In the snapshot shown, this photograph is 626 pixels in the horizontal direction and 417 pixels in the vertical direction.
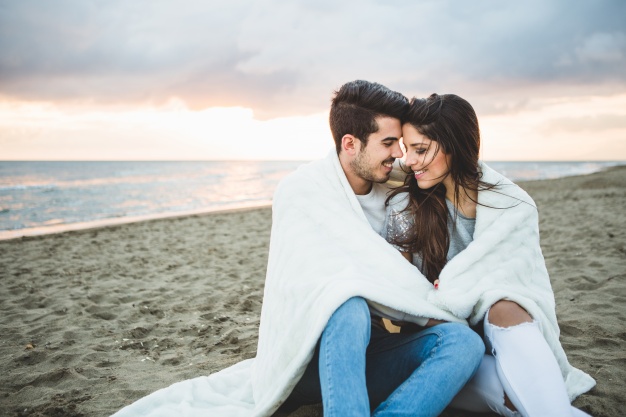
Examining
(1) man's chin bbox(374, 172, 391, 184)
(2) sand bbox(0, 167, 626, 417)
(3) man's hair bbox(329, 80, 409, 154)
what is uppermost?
(3) man's hair bbox(329, 80, 409, 154)

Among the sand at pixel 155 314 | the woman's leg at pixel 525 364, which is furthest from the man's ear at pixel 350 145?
the sand at pixel 155 314

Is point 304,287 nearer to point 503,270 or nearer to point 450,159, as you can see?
point 503,270

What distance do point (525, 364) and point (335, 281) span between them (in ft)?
2.91

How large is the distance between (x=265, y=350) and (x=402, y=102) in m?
1.75

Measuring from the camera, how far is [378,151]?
267 centimetres

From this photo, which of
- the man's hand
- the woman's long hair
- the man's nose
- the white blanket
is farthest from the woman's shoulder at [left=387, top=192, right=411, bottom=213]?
the man's hand

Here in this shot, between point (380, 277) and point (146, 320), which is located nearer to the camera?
point (380, 277)

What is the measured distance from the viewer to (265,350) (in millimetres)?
2047

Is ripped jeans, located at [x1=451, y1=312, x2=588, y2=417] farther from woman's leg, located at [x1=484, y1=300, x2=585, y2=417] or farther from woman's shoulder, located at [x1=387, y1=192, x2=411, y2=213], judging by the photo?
woman's shoulder, located at [x1=387, y1=192, x2=411, y2=213]

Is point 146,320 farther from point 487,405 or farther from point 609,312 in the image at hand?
point 609,312

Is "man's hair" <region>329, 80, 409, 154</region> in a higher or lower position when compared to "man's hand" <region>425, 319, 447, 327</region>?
higher

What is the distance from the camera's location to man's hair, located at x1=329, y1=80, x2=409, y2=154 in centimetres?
265

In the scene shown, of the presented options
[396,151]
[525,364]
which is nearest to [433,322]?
[525,364]

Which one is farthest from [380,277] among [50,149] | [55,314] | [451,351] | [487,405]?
[50,149]
